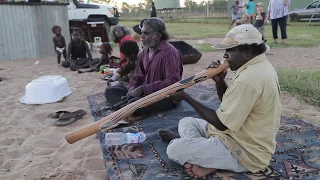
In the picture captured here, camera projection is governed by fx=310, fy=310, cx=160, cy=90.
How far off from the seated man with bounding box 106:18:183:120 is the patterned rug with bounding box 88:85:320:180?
0.97 feet

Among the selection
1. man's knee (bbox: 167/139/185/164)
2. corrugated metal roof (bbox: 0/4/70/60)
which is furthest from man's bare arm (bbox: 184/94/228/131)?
corrugated metal roof (bbox: 0/4/70/60)

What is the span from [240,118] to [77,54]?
5.82 meters

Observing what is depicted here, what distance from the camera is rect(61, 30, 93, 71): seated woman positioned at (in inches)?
271

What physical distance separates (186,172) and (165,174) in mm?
161

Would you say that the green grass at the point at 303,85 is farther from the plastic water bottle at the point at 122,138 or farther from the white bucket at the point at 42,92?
the white bucket at the point at 42,92

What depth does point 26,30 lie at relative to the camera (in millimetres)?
8594

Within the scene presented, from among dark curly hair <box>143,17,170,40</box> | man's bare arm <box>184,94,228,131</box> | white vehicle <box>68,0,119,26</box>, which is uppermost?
white vehicle <box>68,0,119,26</box>

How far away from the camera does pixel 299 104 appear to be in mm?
4004

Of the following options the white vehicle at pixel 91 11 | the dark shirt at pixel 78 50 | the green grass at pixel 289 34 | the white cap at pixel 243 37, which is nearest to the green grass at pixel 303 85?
the white cap at pixel 243 37

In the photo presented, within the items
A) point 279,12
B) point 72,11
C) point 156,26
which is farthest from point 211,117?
point 72,11

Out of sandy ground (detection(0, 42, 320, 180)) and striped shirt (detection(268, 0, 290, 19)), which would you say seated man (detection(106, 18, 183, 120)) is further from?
striped shirt (detection(268, 0, 290, 19))

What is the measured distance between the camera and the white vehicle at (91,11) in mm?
11953

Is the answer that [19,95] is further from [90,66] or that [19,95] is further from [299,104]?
[299,104]

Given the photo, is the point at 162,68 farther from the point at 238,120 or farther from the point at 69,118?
the point at 238,120
